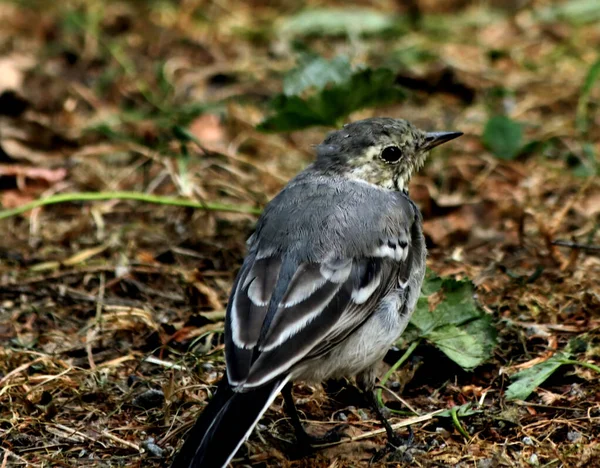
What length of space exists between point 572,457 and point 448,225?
2727mm

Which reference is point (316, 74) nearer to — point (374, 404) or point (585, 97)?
point (585, 97)

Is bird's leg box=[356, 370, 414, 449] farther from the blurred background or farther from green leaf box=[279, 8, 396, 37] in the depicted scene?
green leaf box=[279, 8, 396, 37]

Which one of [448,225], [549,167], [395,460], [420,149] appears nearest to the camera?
[395,460]

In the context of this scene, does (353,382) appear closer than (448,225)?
Yes

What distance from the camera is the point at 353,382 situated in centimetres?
509

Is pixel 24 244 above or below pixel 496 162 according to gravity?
below

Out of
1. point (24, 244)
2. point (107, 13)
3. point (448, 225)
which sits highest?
point (107, 13)

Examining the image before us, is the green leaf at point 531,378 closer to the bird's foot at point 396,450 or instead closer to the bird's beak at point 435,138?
the bird's foot at point 396,450

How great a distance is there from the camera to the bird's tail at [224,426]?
3.68 m

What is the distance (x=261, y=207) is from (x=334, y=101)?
38.0 inches

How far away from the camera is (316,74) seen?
6.59m

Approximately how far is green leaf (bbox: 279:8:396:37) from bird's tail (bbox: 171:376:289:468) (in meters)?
6.98

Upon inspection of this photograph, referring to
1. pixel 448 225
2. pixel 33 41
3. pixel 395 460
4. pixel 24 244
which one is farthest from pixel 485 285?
pixel 33 41

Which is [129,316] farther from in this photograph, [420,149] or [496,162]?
[496,162]
